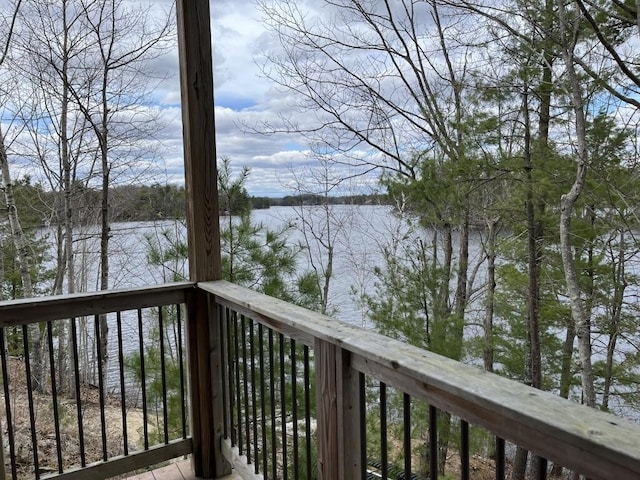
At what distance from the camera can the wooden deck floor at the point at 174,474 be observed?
232 centimetres

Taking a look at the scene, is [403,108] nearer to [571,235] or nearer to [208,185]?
[571,235]

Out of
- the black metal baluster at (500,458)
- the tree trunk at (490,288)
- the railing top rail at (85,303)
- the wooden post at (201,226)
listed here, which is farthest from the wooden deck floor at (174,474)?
the tree trunk at (490,288)

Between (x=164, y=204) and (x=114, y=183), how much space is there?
2.26ft

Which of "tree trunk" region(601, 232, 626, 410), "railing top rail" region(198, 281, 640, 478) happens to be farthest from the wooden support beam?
"tree trunk" region(601, 232, 626, 410)

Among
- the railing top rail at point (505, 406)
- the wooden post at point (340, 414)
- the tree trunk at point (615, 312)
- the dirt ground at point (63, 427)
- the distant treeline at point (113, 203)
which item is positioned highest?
the distant treeline at point (113, 203)

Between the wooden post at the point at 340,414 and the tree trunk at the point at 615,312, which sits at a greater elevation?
the wooden post at the point at 340,414

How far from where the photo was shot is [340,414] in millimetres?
1318

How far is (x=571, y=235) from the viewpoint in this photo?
562cm

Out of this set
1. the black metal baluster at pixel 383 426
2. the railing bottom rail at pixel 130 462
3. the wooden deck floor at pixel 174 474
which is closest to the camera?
the black metal baluster at pixel 383 426

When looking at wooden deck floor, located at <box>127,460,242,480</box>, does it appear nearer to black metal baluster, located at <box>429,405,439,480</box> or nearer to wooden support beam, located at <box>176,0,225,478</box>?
wooden support beam, located at <box>176,0,225,478</box>

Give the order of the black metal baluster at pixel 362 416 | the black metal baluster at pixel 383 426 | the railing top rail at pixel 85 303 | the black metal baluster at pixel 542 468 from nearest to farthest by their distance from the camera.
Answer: the black metal baluster at pixel 542 468, the black metal baluster at pixel 383 426, the black metal baluster at pixel 362 416, the railing top rail at pixel 85 303

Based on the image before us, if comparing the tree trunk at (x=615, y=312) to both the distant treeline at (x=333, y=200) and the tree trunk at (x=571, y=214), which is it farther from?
the distant treeline at (x=333, y=200)

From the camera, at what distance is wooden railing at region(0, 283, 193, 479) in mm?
2004

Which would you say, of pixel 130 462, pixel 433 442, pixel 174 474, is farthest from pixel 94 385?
pixel 433 442
